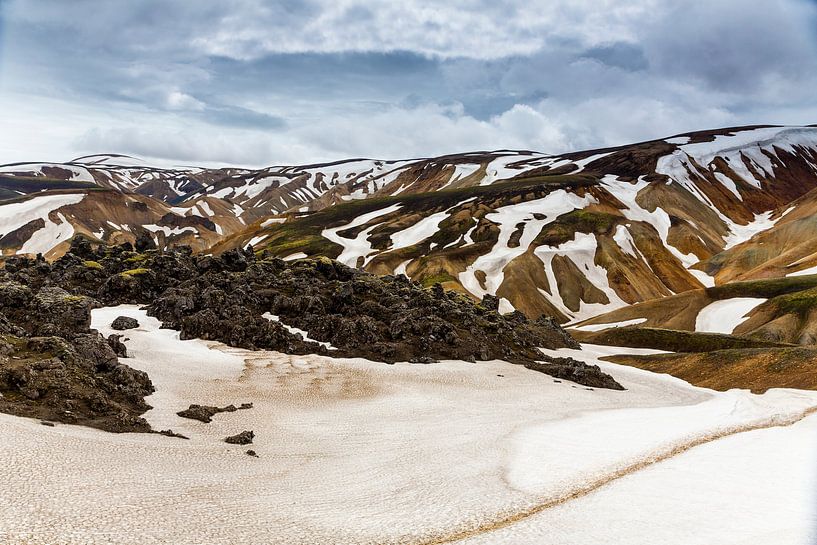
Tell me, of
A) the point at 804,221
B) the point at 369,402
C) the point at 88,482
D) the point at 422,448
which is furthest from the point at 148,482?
the point at 804,221

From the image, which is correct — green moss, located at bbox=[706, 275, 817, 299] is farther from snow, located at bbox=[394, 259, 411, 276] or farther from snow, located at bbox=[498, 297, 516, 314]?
snow, located at bbox=[394, 259, 411, 276]

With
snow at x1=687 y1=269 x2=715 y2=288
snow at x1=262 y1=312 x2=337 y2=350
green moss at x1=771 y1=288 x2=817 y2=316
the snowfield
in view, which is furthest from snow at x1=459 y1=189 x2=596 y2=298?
the snowfield

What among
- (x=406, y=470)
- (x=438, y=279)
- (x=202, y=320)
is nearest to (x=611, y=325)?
(x=438, y=279)

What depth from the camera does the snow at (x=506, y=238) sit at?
13640 centimetres

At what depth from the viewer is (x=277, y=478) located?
24.4 m

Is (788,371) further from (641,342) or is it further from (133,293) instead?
(133,293)

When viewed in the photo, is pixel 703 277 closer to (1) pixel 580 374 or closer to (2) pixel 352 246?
(2) pixel 352 246

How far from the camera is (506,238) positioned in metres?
166

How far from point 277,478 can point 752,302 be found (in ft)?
341

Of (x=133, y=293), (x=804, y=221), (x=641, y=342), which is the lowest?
(x=641, y=342)

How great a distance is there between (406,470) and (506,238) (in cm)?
14433

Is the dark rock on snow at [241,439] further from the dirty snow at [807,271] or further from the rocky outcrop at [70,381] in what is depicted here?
the dirty snow at [807,271]

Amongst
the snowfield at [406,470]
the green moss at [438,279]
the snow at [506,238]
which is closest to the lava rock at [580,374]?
the snowfield at [406,470]

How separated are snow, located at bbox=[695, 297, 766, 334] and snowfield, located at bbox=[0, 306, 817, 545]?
2089 inches
